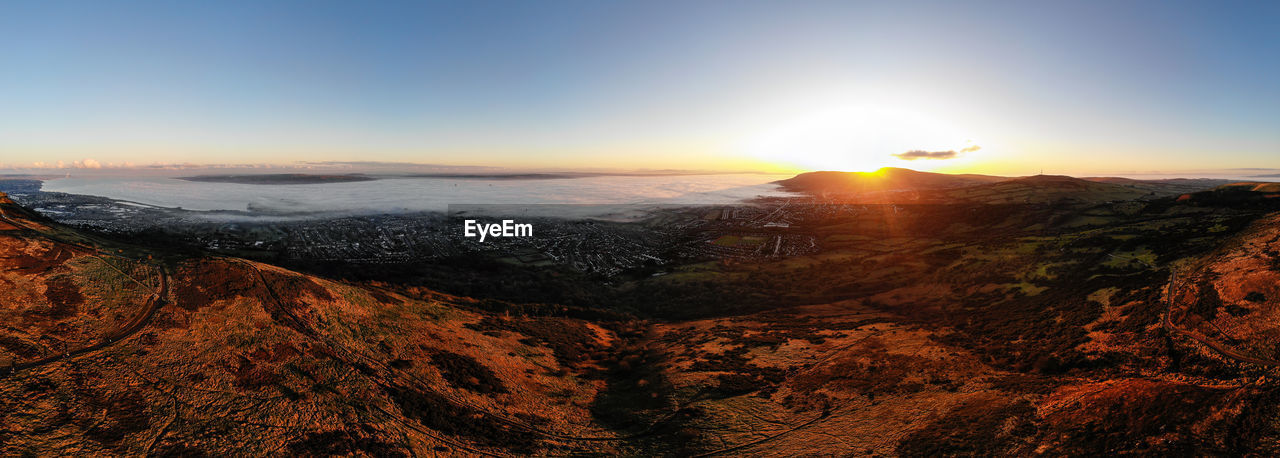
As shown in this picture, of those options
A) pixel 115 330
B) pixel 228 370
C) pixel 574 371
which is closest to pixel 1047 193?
pixel 574 371

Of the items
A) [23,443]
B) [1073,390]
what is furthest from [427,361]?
[1073,390]

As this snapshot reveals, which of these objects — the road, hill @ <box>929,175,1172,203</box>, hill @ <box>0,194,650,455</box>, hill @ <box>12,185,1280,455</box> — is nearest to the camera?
hill @ <box>0,194,650,455</box>

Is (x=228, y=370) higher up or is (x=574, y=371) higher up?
(x=228, y=370)

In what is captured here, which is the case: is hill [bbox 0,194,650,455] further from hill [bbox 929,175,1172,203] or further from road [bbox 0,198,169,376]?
hill [bbox 929,175,1172,203]

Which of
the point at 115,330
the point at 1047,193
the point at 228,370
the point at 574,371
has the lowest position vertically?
the point at 574,371

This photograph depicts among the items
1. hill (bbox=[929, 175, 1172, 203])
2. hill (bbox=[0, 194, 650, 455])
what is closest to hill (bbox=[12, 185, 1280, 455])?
hill (bbox=[0, 194, 650, 455])

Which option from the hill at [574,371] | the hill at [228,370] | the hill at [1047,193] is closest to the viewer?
the hill at [228,370]

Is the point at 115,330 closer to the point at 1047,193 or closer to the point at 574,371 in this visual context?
the point at 574,371

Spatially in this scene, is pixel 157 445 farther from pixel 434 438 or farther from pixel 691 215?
pixel 691 215

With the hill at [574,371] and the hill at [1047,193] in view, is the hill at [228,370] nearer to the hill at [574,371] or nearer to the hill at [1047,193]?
the hill at [574,371]

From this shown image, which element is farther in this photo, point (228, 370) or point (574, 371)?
point (574, 371)

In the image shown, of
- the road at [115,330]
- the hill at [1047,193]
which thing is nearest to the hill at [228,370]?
the road at [115,330]
